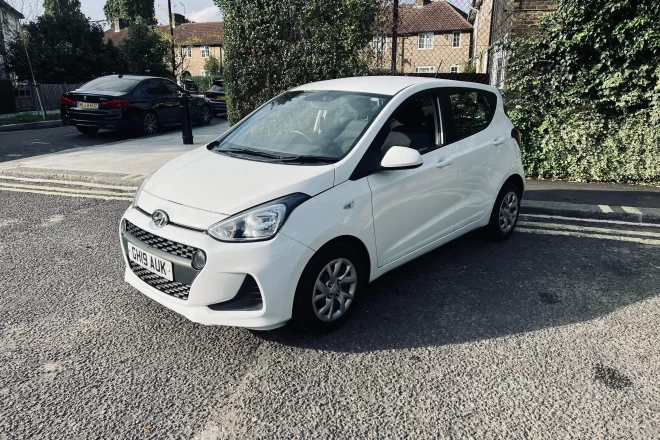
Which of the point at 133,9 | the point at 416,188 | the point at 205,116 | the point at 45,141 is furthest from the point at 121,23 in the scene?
the point at 416,188

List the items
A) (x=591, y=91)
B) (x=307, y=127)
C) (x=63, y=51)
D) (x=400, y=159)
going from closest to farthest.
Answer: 1. (x=400, y=159)
2. (x=307, y=127)
3. (x=591, y=91)
4. (x=63, y=51)

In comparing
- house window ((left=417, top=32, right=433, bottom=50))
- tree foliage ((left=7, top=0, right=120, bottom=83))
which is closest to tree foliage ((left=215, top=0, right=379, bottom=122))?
tree foliage ((left=7, top=0, right=120, bottom=83))

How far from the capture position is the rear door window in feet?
13.8

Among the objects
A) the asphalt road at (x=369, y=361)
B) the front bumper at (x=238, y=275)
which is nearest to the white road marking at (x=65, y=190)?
the asphalt road at (x=369, y=361)

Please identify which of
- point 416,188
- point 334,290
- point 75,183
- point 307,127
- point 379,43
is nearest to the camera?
point 334,290

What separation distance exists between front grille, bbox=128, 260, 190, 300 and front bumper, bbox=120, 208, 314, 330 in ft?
0.13

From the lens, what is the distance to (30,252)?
4684mm

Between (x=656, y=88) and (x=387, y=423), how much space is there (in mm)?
6845

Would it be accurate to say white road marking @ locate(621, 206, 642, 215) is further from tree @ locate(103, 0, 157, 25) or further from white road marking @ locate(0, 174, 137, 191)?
tree @ locate(103, 0, 157, 25)

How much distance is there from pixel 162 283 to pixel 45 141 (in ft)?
37.2

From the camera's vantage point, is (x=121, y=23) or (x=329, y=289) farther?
(x=121, y=23)

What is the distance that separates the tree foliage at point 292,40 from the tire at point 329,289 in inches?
221

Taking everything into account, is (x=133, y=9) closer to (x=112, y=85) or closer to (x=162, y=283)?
(x=112, y=85)

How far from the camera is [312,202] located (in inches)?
117
